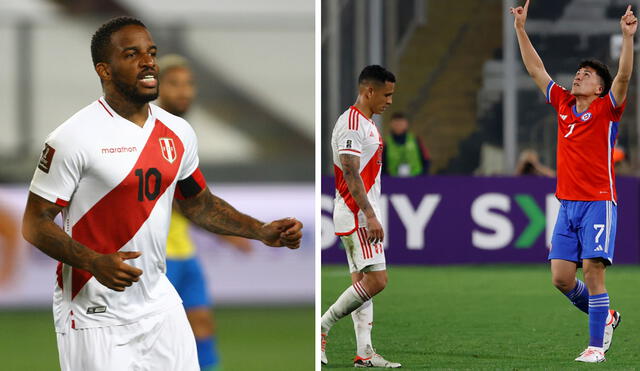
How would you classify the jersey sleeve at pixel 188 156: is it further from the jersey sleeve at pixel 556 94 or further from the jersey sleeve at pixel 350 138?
the jersey sleeve at pixel 556 94

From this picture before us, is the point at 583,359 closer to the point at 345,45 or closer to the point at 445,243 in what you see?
the point at 445,243

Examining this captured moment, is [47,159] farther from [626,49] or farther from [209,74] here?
[209,74]

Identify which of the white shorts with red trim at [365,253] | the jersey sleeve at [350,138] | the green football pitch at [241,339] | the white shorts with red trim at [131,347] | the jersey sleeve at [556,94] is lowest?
the green football pitch at [241,339]

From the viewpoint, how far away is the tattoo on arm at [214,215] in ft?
12.0

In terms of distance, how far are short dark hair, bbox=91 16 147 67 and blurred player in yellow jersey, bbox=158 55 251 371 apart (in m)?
1.64

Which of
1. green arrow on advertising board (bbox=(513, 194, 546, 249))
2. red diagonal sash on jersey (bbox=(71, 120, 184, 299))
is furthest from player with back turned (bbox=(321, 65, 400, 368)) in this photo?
green arrow on advertising board (bbox=(513, 194, 546, 249))

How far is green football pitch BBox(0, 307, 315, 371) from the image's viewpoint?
904cm

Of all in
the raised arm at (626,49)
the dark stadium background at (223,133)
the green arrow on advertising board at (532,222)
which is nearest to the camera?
the raised arm at (626,49)

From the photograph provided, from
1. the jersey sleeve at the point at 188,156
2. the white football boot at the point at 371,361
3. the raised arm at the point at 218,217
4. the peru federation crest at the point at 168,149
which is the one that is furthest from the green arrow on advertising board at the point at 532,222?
the peru federation crest at the point at 168,149

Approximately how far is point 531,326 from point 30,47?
5.45 m

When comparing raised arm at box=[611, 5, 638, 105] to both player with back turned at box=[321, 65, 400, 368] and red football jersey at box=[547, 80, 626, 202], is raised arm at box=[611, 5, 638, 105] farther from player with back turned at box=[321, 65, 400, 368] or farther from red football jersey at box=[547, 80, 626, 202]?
player with back turned at box=[321, 65, 400, 368]

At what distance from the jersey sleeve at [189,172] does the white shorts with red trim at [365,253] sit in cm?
224

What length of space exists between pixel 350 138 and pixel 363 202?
0.31m

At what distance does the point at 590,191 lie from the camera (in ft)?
20.1
